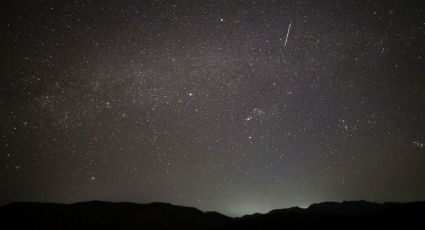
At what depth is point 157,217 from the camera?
134 feet

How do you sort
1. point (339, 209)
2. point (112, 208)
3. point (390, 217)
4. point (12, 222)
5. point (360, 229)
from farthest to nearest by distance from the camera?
1. point (339, 209)
2. point (112, 208)
3. point (12, 222)
4. point (390, 217)
5. point (360, 229)

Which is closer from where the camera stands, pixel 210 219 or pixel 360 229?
pixel 360 229

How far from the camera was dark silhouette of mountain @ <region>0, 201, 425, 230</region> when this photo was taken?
89.7 feet

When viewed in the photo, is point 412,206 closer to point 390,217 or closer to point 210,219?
point 390,217

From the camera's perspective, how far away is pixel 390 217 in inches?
1044

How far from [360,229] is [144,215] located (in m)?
27.8

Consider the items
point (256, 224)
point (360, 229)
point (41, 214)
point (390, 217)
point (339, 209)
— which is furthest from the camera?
point (339, 209)

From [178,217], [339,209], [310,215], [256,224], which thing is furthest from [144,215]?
[339,209]

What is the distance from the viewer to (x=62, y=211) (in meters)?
41.6

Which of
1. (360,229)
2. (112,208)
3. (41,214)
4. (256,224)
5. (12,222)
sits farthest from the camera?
(112,208)

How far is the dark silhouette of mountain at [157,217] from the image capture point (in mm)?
27328

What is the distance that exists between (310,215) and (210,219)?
16775 mm

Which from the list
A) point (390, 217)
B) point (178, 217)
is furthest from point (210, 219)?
point (390, 217)

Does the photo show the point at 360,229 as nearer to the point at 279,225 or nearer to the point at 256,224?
the point at 279,225
